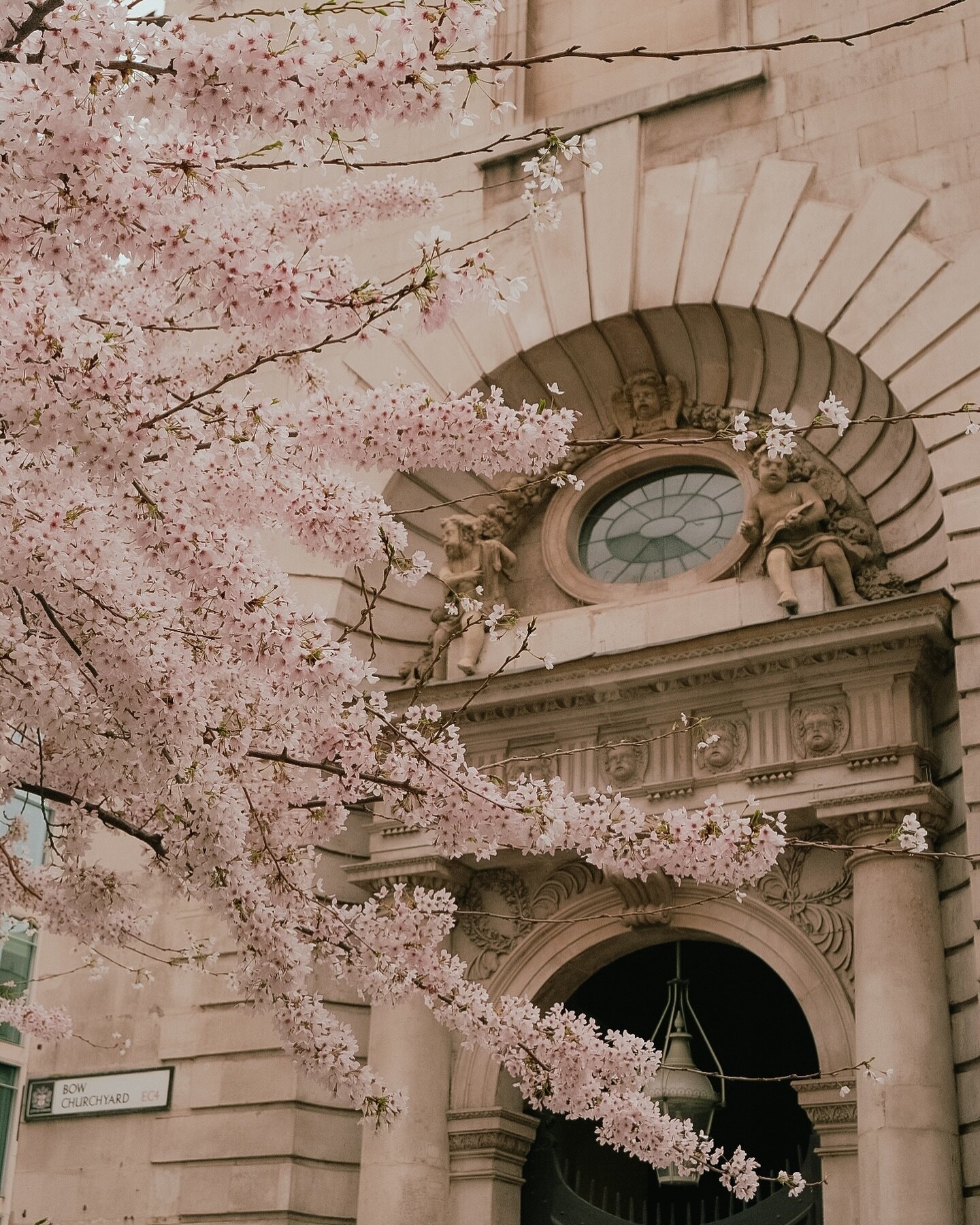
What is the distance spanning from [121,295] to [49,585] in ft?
7.83

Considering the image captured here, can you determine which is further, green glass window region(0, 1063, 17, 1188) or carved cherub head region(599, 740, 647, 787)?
green glass window region(0, 1063, 17, 1188)

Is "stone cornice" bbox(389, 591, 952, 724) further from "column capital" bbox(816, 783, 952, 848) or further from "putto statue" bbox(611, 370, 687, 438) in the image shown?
"putto statue" bbox(611, 370, 687, 438)

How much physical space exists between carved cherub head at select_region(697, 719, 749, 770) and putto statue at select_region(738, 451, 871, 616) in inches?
45.8

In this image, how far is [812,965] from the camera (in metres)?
14.3

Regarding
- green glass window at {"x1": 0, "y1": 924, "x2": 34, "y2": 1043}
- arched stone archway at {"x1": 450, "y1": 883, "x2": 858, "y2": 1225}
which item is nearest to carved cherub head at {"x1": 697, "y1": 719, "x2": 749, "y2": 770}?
arched stone archway at {"x1": 450, "y1": 883, "x2": 858, "y2": 1225}

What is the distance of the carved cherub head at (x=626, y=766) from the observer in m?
15.4

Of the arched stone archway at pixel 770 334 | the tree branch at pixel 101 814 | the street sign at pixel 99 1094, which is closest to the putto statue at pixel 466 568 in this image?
the arched stone archway at pixel 770 334

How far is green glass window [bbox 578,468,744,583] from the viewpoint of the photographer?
16.9 meters

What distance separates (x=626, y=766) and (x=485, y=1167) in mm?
3819

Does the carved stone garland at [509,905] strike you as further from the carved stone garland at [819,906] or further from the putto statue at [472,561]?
the putto statue at [472,561]

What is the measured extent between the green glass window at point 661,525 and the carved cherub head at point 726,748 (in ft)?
7.32

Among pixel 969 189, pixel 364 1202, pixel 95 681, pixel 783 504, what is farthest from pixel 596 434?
pixel 95 681

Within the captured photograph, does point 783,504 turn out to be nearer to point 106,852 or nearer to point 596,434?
point 596,434

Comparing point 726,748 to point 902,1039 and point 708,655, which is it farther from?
point 902,1039
